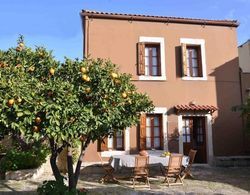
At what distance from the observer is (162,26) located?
1484cm

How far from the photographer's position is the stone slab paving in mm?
9641

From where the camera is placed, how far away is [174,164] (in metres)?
10.5

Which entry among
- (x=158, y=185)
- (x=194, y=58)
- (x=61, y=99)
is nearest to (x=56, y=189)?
(x=61, y=99)

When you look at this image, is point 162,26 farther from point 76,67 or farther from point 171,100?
point 76,67

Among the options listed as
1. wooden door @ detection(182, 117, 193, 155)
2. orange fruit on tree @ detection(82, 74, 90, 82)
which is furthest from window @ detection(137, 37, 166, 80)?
orange fruit on tree @ detection(82, 74, 90, 82)

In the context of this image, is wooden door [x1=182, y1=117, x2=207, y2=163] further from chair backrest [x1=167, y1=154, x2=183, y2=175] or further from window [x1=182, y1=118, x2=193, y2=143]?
chair backrest [x1=167, y1=154, x2=183, y2=175]

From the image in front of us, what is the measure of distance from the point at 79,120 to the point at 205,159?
9525mm

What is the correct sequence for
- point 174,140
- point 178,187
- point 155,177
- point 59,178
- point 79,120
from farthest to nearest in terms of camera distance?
1. point 174,140
2. point 155,177
3. point 178,187
4. point 59,178
5. point 79,120

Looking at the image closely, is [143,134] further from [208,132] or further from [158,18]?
[158,18]

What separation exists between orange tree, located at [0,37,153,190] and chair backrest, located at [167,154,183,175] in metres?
3.07

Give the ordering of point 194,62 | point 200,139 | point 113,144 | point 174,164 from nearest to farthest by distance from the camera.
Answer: point 174,164
point 113,144
point 200,139
point 194,62

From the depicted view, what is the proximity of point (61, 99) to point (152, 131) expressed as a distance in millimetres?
8467

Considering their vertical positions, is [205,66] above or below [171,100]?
above

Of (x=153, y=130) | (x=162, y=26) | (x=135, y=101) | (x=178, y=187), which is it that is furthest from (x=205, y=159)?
(x=135, y=101)
